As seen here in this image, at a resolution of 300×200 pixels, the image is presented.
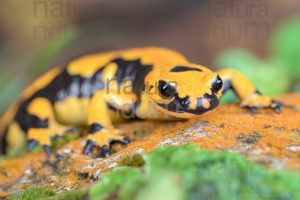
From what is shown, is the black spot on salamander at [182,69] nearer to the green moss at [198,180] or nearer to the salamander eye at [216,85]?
the salamander eye at [216,85]

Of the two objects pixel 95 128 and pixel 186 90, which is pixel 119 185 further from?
pixel 95 128

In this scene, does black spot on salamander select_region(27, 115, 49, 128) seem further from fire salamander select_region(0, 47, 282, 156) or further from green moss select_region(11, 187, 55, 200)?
green moss select_region(11, 187, 55, 200)

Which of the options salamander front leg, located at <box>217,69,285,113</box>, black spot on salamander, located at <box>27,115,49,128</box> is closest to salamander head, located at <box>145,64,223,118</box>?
salamander front leg, located at <box>217,69,285,113</box>

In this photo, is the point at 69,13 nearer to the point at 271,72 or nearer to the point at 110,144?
the point at 271,72

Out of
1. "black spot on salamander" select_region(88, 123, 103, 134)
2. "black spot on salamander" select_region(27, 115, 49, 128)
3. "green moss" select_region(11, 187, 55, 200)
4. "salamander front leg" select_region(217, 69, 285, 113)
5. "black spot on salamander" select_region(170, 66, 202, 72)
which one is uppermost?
"black spot on salamander" select_region(170, 66, 202, 72)

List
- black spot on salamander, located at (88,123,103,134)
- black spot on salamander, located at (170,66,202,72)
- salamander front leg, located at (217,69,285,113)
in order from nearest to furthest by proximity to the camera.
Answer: black spot on salamander, located at (170,66,202,72)
salamander front leg, located at (217,69,285,113)
black spot on salamander, located at (88,123,103,134)
